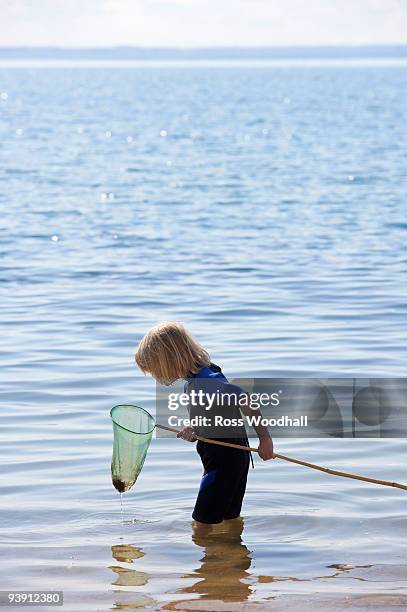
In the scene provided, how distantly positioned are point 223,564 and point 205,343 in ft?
19.0

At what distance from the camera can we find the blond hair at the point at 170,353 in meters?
Answer: 6.61

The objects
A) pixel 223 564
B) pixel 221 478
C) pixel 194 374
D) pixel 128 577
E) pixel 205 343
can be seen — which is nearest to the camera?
pixel 128 577

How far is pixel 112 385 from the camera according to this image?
35.9 feet

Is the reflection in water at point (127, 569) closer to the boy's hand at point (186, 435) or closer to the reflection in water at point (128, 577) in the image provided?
the reflection in water at point (128, 577)

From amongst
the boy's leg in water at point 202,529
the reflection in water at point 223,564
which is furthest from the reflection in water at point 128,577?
the boy's leg in water at point 202,529

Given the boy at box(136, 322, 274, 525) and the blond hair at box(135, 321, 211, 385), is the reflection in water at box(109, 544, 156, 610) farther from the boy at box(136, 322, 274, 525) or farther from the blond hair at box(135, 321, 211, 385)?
the blond hair at box(135, 321, 211, 385)

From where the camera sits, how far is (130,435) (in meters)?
6.88

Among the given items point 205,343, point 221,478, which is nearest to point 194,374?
point 221,478

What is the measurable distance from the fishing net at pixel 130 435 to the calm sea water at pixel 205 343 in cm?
49

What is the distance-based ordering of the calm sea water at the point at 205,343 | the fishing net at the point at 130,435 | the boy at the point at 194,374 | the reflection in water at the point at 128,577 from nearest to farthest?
the reflection in water at the point at 128,577
the boy at the point at 194,374
the calm sea water at the point at 205,343
the fishing net at the point at 130,435

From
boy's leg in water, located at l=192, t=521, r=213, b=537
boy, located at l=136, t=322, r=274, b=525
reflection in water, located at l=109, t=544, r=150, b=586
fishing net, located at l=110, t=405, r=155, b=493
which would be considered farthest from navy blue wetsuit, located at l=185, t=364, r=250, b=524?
reflection in water, located at l=109, t=544, r=150, b=586

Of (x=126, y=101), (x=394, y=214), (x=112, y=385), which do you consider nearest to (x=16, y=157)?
(x=394, y=214)

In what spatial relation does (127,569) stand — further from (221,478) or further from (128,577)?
(221,478)

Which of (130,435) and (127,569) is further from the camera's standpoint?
(130,435)
